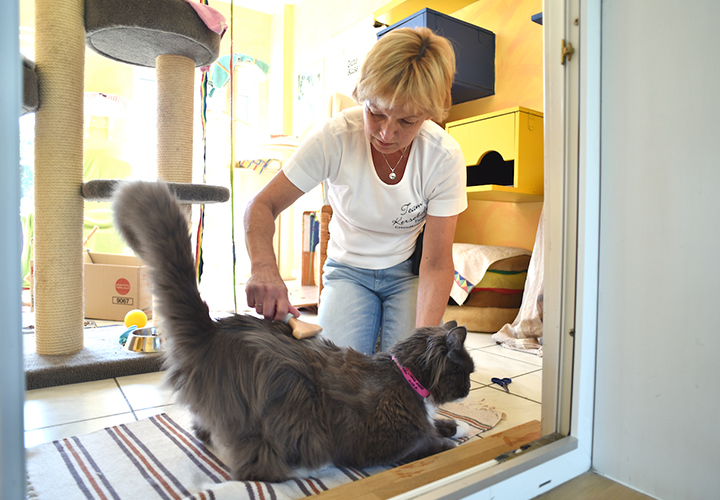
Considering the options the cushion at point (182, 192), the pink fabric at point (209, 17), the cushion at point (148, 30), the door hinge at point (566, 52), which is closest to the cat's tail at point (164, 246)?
the door hinge at point (566, 52)

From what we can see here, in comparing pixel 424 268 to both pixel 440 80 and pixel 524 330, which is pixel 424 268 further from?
pixel 524 330

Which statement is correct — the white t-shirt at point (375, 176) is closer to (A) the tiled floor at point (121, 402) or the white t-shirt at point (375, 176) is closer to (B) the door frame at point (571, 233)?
(B) the door frame at point (571, 233)

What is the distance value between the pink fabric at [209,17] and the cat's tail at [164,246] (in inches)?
57.2

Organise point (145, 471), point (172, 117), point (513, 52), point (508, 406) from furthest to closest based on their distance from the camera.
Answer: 1. point (513, 52)
2. point (172, 117)
3. point (508, 406)
4. point (145, 471)

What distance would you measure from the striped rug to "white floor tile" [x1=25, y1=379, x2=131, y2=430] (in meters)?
0.19

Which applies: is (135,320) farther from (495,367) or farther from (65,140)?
(495,367)

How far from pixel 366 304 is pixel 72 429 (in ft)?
3.03

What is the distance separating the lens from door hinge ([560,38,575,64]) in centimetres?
97

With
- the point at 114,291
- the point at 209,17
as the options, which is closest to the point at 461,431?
the point at 209,17

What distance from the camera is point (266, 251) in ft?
4.09

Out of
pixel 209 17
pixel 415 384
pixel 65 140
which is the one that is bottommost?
pixel 415 384

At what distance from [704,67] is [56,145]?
2045 mm

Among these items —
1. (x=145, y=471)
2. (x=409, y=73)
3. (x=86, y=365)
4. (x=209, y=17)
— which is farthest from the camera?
(x=209, y=17)

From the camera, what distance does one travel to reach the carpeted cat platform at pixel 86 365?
1.66 m
